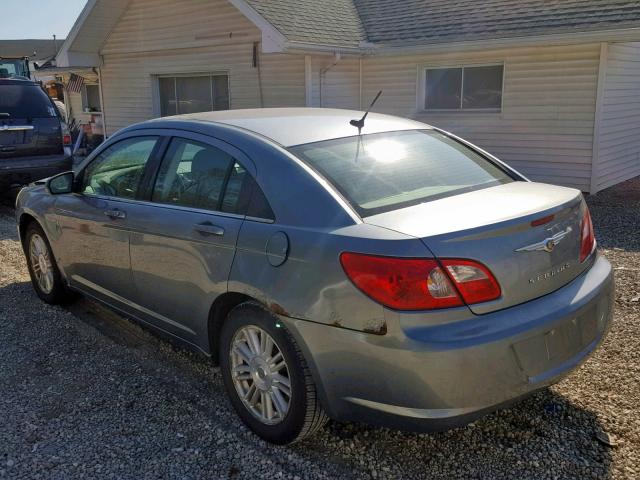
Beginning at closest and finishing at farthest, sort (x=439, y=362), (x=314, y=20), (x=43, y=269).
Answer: (x=439, y=362) → (x=43, y=269) → (x=314, y=20)

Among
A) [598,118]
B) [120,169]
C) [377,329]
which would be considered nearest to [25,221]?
[120,169]

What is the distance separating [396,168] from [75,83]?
1744 cm

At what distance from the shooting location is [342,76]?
1178cm

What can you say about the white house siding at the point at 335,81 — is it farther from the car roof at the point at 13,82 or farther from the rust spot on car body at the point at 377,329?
the rust spot on car body at the point at 377,329

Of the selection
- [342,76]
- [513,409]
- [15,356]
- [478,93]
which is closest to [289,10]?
[342,76]

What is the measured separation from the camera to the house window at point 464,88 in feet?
34.5

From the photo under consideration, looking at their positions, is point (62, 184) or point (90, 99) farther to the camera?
point (90, 99)

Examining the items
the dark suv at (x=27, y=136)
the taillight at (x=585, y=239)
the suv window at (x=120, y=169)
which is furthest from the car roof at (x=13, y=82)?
the taillight at (x=585, y=239)

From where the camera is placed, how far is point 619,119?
416 inches

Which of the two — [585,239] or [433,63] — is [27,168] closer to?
[433,63]

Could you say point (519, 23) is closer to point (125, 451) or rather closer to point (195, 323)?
point (195, 323)

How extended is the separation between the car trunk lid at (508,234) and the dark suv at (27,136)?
7.69 metres

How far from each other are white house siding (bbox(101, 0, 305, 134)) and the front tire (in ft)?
29.7

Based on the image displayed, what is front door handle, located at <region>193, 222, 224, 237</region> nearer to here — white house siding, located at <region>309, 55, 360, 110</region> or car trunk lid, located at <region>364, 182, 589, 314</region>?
car trunk lid, located at <region>364, 182, 589, 314</region>
